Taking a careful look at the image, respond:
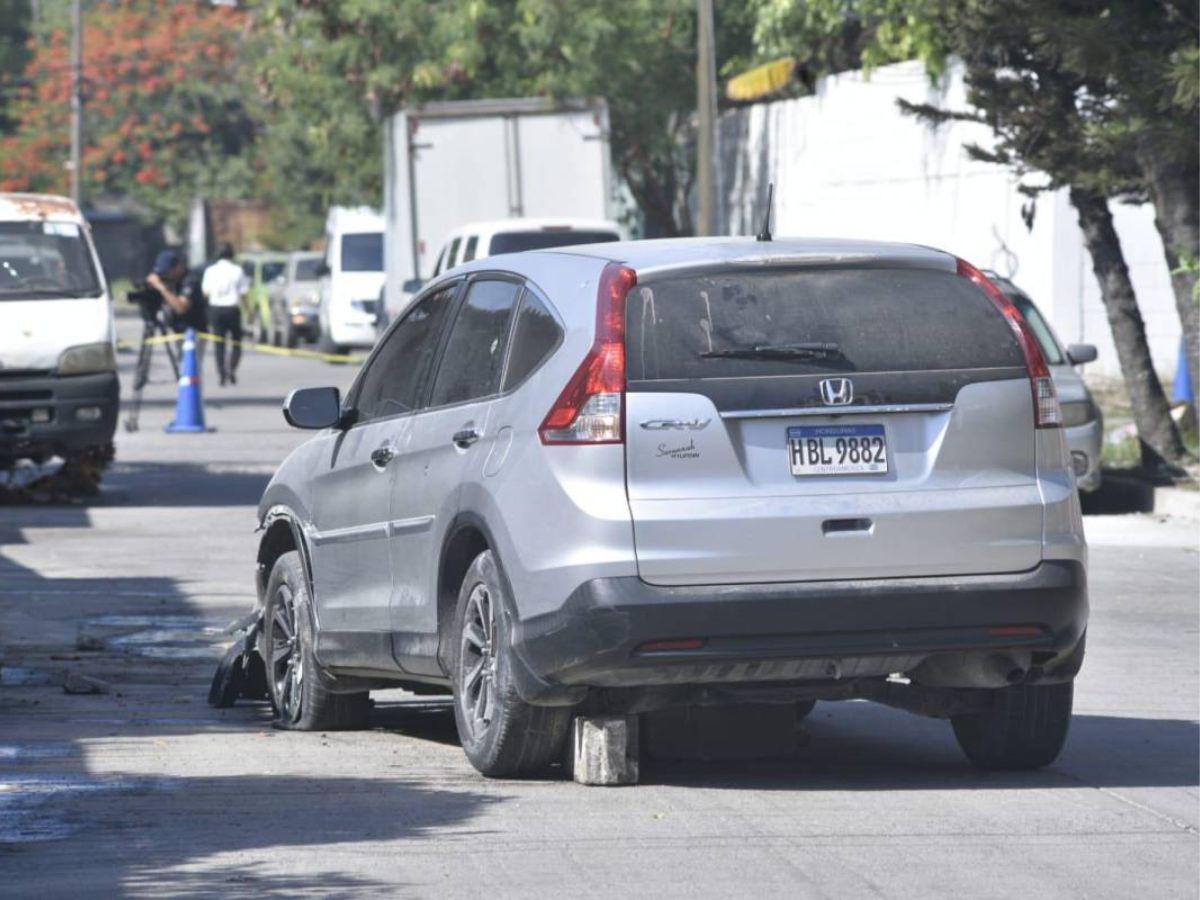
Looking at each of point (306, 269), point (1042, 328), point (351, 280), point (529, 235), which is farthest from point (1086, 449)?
point (306, 269)

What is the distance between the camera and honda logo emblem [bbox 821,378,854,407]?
741 cm

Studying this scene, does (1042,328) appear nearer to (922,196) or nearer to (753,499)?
(753,499)

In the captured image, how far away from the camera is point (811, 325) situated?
7.52m

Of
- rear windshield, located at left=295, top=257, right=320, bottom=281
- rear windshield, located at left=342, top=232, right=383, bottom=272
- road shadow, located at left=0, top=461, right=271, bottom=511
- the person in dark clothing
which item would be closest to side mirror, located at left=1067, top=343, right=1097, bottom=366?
road shadow, located at left=0, top=461, right=271, bottom=511

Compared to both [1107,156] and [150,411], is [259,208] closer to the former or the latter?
[150,411]

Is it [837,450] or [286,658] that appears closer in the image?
[837,450]

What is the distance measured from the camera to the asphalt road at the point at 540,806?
6471mm

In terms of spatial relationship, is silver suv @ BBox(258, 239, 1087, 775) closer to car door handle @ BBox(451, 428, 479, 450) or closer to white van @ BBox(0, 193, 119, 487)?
car door handle @ BBox(451, 428, 479, 450)

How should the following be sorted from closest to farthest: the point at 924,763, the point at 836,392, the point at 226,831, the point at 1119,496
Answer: the point at 226,831, the point at 836,392, the point at 924,763, the point at 1119,496

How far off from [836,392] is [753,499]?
0.42 meters

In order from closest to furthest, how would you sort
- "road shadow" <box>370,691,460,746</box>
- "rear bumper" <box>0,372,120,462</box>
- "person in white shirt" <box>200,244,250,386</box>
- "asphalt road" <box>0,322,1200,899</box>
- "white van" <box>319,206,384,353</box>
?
"asphalt road" <box>0,322,1200,899</box>, "road shadow" <box>370,691,460,746</box>, "rear bumper" <box>0,372,120,462</box>, "person in white shirt" <box>200,244,250,386</box>, "white van" <box>319,206,384,353</box>

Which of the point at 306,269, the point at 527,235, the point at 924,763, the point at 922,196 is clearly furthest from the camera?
the point at 306,269

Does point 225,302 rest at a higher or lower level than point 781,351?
lower

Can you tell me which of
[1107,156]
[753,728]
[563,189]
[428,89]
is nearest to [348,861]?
[753,728]
